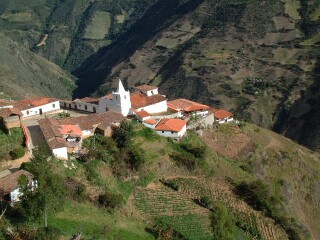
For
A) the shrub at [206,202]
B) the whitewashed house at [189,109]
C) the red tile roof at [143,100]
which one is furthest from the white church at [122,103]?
the shrub at [206,202]

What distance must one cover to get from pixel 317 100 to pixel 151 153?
83671 mm

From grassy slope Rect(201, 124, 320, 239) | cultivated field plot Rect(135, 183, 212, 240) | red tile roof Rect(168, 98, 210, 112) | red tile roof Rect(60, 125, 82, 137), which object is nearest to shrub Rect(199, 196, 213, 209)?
cultivated field plot Rect(135, 183, 212, 240)

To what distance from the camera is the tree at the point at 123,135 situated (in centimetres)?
4656

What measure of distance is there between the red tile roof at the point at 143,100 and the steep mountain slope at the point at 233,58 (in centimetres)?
5898

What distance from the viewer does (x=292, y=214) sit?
51875 millimetres

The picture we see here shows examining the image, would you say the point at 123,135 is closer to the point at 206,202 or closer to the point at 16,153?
the point at 206,202

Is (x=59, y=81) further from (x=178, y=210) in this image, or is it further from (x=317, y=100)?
(x=178, y=210)

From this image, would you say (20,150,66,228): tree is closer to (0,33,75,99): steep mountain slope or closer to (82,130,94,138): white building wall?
(82,130,94,138): white building wall

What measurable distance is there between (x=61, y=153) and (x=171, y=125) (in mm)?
14966

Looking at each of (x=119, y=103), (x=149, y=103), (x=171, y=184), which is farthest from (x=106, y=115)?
(x=171, y=184)

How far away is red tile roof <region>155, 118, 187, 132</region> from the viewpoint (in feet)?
172

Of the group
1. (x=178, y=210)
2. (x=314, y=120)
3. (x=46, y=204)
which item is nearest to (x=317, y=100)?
(x=314, y=120)

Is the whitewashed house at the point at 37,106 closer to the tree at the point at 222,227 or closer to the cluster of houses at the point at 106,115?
the cluster of houses at the point at 106,115

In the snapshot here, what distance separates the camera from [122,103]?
5547 cm
